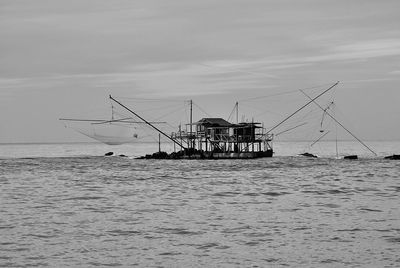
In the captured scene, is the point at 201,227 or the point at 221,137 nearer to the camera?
the point at 201,227

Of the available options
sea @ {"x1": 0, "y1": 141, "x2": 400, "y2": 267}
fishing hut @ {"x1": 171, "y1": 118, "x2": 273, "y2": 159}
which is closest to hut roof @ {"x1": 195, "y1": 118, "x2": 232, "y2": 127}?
fishing hut @ {"x1": 171, "y1": 118, "x2": 273, "y2": 159}

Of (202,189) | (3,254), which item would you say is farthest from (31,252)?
(202,189)

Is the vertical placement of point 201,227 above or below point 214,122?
below

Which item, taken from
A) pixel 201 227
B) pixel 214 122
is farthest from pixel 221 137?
pixel 201 227

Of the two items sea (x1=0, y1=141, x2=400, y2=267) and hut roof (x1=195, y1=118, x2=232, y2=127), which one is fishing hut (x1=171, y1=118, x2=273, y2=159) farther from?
sea (x1=0, y1=141, x2=400, y2=267)

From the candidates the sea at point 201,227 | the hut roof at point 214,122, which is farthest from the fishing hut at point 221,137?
the sea at point 201,227

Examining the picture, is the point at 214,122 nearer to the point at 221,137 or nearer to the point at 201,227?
the point at 221,137

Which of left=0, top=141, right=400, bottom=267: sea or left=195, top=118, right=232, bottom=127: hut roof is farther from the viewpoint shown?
left=195, top=118, right=232, bottom=127: hut roof

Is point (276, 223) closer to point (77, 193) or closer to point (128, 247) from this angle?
point (128, 247)

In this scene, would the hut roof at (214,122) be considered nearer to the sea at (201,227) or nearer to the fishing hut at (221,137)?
the fishing hut at (221,137)

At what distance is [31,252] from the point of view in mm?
18078

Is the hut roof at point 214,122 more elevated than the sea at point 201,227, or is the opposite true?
the hut roof at point 214,122

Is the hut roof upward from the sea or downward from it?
upward

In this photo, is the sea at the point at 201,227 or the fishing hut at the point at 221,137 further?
the fishing hut at the point at 221,137
